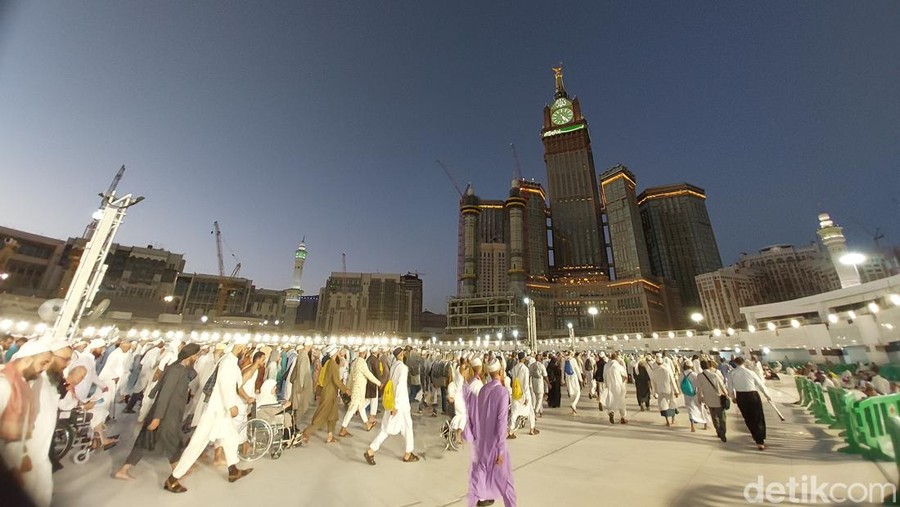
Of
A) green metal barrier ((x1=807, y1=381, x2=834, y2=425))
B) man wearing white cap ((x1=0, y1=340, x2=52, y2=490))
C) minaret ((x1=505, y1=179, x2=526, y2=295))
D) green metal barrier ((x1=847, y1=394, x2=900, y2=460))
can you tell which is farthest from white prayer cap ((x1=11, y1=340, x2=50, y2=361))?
minaret ((x1=505, y1=179, x2=526, y2=295))

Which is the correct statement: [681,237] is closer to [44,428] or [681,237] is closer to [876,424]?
[876,424]

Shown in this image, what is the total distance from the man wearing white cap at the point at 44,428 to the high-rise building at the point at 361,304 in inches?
4771

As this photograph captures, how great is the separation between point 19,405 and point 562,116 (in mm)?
193591

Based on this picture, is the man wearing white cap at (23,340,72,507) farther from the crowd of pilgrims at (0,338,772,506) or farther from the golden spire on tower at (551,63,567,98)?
the golden spire on tower at (551,63,567,98)

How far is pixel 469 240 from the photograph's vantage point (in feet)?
509

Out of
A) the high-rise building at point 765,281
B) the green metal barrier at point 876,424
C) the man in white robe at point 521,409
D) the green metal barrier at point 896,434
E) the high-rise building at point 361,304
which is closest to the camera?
the green metal barrier at point 896,434

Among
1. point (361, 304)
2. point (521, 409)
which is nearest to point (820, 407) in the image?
point (521, 409)

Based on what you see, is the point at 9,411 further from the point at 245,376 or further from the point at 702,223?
the point at 702,223

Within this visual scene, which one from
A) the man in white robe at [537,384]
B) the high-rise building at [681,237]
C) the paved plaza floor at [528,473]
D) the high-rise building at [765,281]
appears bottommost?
the paved plaza floor at [528,473]

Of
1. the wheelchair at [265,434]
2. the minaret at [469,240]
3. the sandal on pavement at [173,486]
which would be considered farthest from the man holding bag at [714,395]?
the minaret at [469,240]

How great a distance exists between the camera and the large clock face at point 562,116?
169 metres

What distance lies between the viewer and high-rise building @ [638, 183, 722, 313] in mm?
141375

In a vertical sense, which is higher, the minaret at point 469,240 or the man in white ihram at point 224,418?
the minaret at point 469,240

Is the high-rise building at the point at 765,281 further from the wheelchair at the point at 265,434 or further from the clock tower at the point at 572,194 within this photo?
the wheelchair at the point at 265,434
